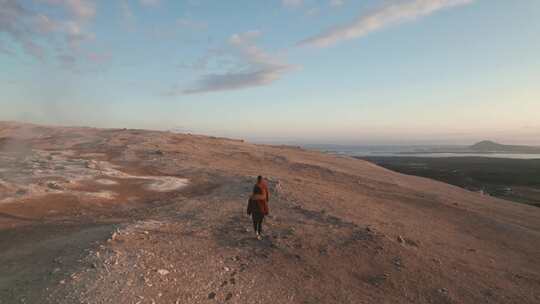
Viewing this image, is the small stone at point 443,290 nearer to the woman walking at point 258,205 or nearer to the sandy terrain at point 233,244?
the sandy terrain at point 233,244

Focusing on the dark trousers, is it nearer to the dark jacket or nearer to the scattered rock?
the dark jacket

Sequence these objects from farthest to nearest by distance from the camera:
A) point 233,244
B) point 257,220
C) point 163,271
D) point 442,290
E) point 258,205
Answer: point 257,220 < point 258,205 < point 233,244 < point 442,290 < point 163,271

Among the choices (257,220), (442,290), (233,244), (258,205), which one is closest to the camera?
(442,290)

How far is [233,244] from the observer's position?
11234 mm

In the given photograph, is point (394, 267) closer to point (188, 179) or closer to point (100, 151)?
point (188, 179)

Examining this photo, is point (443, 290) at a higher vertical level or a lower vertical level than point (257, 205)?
lower

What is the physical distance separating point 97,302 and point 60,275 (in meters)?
1.61

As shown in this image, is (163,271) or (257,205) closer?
(163,271)

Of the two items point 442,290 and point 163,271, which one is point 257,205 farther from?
point 442,290

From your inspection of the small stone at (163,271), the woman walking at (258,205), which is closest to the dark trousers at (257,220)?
the woman walking at (258,205)

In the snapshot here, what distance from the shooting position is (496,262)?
12.8 meters

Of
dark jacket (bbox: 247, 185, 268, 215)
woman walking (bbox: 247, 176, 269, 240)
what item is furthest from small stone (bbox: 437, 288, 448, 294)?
dark jacket (bbox: 247, 185, 268, 215)

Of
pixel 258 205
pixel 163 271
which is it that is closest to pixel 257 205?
pixel 258 205

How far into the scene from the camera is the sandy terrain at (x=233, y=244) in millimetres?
8422
